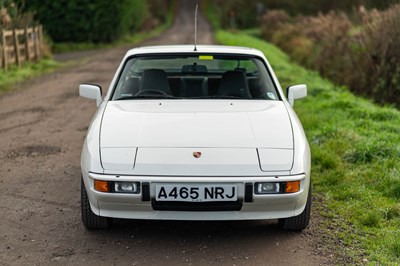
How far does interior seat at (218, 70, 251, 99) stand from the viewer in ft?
18.7

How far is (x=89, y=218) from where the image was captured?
15.2 ft

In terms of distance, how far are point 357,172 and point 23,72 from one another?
1223cm

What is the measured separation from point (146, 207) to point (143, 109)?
1.25 m

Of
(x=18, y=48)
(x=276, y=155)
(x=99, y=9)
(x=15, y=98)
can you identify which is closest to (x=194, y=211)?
(x=276, y=155)

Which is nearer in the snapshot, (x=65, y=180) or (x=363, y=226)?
(x=363, y=226)

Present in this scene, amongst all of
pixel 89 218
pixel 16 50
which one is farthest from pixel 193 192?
pixel 16 50

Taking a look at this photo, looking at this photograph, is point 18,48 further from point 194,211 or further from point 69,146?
point 194,211

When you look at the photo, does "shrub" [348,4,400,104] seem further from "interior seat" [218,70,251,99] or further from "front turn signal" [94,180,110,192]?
"front turn signal" [94,180,110,192]

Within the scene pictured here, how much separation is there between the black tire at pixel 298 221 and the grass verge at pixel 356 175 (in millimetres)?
204

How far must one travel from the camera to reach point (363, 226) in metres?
4.90

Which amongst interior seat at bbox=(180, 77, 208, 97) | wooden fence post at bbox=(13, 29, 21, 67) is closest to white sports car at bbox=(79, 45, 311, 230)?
interior seat at bbox=(180, 77, 208, 97)

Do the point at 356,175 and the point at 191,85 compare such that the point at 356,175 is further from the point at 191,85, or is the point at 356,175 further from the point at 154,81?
the point at 154,81

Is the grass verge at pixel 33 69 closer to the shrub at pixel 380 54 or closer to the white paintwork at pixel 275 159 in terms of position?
the shrub at pixel 380 54

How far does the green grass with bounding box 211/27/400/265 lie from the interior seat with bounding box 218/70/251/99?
4.27 ft
